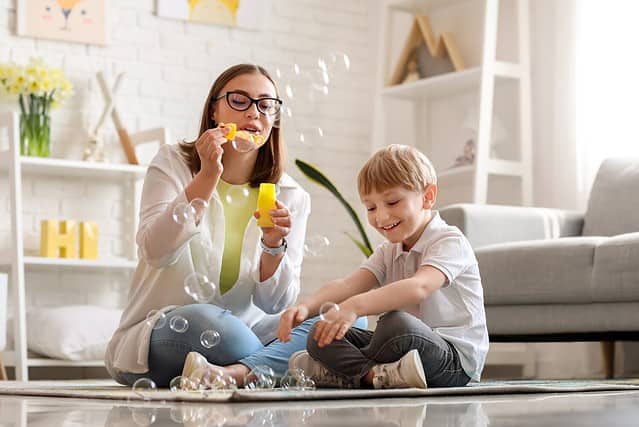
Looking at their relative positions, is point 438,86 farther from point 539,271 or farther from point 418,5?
point 539,271

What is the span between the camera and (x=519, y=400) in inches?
69.7

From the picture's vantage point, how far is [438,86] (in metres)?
4.37

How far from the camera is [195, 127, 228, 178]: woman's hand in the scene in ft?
6.46

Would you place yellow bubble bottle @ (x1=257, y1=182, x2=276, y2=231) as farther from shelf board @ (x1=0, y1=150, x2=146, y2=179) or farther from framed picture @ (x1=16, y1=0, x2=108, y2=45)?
framed picture @ (x1=16, y1=0, x2=108, y2=45)

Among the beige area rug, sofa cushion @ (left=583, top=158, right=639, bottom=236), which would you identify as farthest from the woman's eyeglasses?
sofa cushion @ (left=583, top=158, right=639, bottom=236)

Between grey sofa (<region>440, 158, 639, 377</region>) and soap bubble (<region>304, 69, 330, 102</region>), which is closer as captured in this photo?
soap bubble (<region>304, 69, 330, 102</region>)

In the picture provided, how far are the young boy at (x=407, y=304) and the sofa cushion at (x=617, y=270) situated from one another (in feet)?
2.54

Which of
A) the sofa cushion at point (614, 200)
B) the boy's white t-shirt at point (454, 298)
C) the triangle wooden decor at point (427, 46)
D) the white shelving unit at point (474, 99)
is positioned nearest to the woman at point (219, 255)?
the boy's white t-shirt at point (454, 298)

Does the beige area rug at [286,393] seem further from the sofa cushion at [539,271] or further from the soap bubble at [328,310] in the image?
the sofa cushion at [539,271]

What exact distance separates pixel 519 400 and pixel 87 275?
2.63 metres

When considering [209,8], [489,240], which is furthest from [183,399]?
[209,8]

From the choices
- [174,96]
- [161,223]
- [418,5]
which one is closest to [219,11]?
[174,96]

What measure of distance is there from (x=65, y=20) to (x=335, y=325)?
2.66 metres

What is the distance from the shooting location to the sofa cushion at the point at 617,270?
2715 mm
